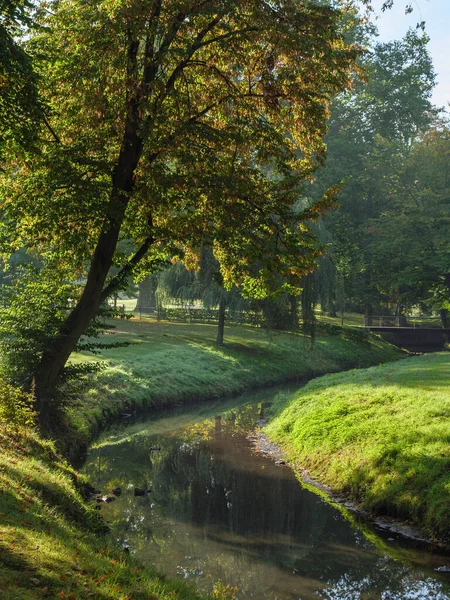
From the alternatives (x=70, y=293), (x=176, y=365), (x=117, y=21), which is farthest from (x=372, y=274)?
(x=117, y=21)

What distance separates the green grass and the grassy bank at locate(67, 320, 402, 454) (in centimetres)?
633

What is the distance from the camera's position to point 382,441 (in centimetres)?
1488

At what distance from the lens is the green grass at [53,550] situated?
646cm

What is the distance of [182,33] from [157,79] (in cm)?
134

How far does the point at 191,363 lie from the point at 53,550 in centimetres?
2515

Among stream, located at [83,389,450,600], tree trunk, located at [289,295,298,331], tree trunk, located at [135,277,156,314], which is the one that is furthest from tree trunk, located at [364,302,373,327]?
stream, located at [83,389,450,600]

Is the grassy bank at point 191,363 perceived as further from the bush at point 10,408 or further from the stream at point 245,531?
the bush at point 10,408

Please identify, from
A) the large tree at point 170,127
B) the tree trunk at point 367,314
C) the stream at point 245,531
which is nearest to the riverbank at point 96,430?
the stream at point 245,531

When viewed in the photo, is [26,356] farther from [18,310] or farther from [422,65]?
[422,65]

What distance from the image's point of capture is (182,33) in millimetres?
12836

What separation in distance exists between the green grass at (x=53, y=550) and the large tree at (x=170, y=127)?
A: 4174 mm

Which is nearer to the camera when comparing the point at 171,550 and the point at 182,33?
the point at 171,550

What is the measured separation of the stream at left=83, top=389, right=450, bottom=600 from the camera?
10070 mm

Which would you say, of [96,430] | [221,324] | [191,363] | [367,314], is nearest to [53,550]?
[96,430]
